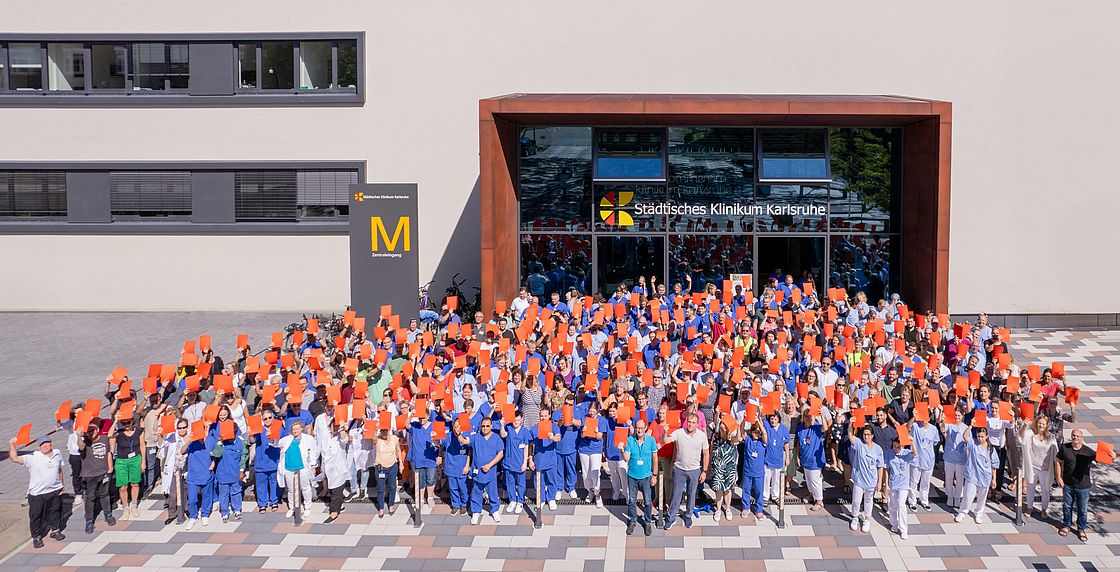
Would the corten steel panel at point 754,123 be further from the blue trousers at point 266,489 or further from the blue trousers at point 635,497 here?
the blue trousers at point 635,497

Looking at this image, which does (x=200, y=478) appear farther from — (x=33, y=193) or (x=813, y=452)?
(x=33, y=193)

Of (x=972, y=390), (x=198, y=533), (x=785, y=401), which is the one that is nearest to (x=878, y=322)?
(x=972, y=390)

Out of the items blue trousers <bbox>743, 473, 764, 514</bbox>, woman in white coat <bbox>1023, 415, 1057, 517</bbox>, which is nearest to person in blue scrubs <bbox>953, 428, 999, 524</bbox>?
woman in white coat <bbox>1023, 415, 1057, 517</bbox>

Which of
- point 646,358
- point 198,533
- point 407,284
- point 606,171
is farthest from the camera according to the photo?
point 606,171

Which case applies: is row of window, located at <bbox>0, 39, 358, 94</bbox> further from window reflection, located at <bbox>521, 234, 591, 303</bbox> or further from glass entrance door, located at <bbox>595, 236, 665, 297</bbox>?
glass entrance door, located at <bbox>595, 236, 665, 297</bbox>

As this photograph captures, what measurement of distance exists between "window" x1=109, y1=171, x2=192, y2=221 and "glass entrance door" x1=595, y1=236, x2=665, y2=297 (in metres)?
10.3

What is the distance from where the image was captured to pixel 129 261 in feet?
84.0

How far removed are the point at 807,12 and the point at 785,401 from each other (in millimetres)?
14273

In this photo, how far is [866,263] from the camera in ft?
77.9

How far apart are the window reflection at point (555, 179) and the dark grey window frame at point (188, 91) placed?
4523 mm

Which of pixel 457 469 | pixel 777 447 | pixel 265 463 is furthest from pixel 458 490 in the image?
pixel 777 447

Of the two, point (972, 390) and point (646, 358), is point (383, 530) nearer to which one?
point (646, 358)

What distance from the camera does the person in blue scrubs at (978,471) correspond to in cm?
1191

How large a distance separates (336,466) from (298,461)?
1.49 feet
